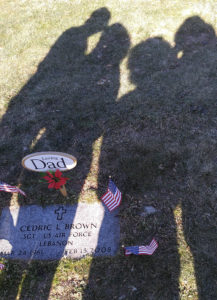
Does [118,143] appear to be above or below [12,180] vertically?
below

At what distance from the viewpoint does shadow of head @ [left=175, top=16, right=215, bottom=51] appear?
9.55 meters

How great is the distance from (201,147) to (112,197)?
2.65m

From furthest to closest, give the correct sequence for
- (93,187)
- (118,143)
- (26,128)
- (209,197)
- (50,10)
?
(50,10) < (26,128) < (118,143) < (93,187) < (209,197)

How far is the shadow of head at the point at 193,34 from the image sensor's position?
31.3 ft

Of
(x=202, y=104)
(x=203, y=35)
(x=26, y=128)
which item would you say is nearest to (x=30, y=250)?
(x=26, y=128)

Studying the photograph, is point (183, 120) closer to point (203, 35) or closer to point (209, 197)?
point (209, 197)

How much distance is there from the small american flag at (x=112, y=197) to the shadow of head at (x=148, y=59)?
4307 mm

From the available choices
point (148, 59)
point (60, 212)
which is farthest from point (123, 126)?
point (148, 59)

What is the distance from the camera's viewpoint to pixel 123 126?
709cm

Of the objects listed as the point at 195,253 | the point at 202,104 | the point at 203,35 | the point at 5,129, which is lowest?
the point at 195,253

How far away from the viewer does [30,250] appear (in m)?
4.91

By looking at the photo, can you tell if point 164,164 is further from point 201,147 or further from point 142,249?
point 142,249

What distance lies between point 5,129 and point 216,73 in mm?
6641

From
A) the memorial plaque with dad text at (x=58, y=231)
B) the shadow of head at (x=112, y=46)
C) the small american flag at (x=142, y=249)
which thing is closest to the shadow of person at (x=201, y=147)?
the small american flag at (x=142, y=249)
